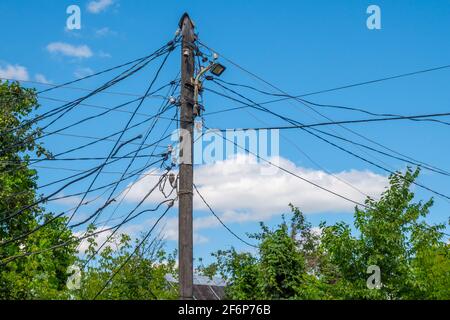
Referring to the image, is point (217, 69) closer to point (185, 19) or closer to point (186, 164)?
point (185, 19)

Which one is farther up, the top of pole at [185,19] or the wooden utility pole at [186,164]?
the top of pole at [185,19]

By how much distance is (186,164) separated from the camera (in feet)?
41.9

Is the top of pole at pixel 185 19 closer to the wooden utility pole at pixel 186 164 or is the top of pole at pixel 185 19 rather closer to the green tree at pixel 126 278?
the wooden utility pole at pixel 186 164

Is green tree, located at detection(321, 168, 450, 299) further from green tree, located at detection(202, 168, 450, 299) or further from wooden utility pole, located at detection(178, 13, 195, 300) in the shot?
wooden utility pole, located at detection(178, 13, 195, 300)

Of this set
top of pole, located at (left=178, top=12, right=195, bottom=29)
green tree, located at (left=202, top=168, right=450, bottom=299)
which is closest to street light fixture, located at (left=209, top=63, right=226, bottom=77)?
top of pole, located at (left=178, top=12, right=195, bottom=29)

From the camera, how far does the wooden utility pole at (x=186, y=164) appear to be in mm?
11988

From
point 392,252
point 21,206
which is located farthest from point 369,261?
point 21,206

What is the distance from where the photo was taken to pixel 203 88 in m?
13.8

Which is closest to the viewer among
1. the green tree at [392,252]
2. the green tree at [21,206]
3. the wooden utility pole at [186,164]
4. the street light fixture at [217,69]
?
the wooden utility pole at [186,164]

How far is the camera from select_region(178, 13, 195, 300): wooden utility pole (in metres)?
12.0

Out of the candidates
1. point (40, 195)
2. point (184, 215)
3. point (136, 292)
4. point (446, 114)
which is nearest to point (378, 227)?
point (446, 114)

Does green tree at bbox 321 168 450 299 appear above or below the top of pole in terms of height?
below

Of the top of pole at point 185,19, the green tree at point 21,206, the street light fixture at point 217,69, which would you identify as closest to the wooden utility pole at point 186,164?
the top of pole at point 185,19
